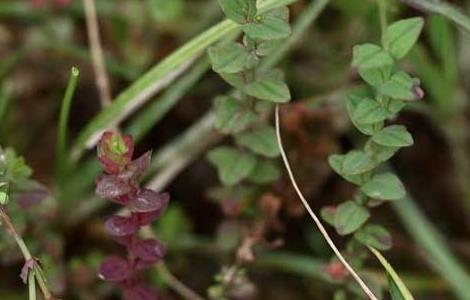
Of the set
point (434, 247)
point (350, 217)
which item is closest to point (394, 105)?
point (350, 217)

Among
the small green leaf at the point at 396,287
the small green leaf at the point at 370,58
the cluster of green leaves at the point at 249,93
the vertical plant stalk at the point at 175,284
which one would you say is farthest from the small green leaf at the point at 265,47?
the vertical plant stalk at the point at 175,284

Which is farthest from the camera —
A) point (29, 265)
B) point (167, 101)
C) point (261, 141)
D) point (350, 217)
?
point (167, 101)

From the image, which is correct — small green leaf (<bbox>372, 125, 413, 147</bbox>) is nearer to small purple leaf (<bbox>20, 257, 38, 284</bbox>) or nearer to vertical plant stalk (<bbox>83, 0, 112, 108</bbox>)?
small purple leaf (<bbox>20, 257, 38, 284</bbox>)

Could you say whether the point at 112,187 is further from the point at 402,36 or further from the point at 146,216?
the point at 402,36

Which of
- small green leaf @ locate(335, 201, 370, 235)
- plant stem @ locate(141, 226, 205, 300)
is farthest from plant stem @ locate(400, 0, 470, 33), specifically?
plant stem @ locate(141, 226, 205, 300)

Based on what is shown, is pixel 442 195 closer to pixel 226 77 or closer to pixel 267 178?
pixel 267 178

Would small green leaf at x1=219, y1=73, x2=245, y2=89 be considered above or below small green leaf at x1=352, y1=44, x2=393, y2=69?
below

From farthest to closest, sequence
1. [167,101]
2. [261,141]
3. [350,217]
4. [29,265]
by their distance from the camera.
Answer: [167,101]
[261,141]
[350,217]
[29,265]
